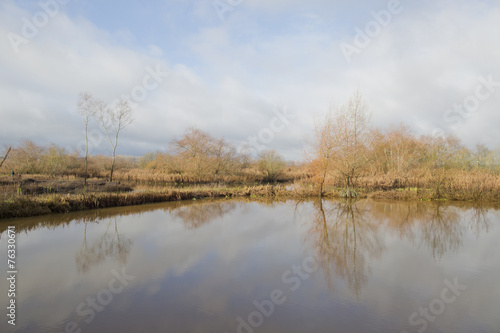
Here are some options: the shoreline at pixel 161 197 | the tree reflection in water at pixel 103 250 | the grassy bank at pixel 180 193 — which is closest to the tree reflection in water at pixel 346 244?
the tree reflection in water at pixel 103 250

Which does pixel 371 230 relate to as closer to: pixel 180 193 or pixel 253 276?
pixel 253 276

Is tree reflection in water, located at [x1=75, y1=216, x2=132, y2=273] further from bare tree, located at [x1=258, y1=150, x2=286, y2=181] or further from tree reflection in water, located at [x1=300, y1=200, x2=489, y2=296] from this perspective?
bare tree, located at [x1=258, y1=150, x2=286, y2=181]

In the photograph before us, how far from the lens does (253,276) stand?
5023 mm

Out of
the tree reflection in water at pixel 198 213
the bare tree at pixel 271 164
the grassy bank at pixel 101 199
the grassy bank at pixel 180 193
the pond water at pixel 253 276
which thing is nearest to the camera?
the pond water at pixel 253 276

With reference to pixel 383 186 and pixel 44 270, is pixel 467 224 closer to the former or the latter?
pixel 383 186

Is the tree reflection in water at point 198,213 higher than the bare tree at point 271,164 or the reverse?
the reverse

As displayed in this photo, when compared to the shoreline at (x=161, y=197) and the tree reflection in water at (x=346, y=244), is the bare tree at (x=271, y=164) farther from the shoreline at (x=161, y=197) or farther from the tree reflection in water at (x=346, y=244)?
the tree reflection in water at (x=346, y=244)

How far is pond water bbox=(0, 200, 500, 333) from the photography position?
354 cm

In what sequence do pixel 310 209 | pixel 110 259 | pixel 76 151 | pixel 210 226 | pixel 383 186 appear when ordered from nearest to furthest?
pixel 110 259 < pixel 210 226 < pixel 310 209 < pixel 383 186 < pixel 76 151

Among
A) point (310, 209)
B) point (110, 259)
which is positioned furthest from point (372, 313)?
point (310, 209)

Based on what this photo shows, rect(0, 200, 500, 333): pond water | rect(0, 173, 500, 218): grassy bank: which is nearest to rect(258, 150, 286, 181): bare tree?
A: rect(0, 173, 500, 218): grassy bank

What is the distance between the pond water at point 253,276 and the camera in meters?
3.54

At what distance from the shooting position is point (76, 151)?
28125 millimetres

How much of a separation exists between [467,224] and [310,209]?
6214mm
